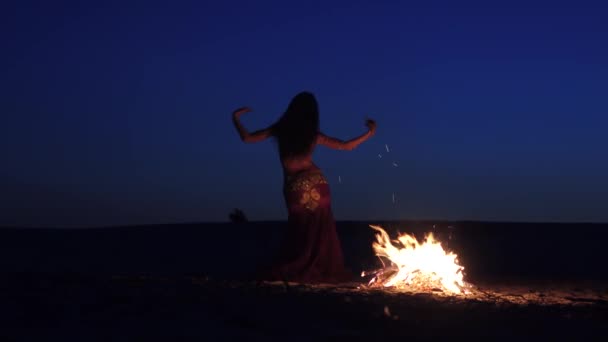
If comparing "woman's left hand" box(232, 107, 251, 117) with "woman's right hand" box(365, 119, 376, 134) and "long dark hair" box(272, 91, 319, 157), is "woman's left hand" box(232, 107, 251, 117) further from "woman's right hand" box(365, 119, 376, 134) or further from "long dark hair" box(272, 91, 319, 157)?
"woman's right hand" box(365, 119, 376, 134)

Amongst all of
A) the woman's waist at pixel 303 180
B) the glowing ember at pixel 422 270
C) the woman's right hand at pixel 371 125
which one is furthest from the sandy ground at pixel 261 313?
the woman's right hand at pixel 371 125

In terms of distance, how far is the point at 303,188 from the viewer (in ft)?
27.4

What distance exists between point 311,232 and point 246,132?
140 cm

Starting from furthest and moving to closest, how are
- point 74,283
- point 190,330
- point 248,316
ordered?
1. point 74,283
2. point 248,316
3. point 190,330

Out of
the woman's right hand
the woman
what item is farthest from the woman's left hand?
Result: the woman's right hand

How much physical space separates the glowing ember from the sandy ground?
0.34 m

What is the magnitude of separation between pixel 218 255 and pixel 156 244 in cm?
266

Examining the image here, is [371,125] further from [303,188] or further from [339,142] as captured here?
[303,188]

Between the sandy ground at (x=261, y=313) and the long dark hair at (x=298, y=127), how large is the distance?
5.90 feet

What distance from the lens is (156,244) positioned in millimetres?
16062

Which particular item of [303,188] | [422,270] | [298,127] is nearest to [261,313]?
[422,270]

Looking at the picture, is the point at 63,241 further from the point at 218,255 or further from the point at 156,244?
the point at 218,255

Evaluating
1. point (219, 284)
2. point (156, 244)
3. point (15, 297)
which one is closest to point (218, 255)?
point (156, 244)

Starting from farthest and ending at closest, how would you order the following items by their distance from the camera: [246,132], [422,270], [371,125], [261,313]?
[371,125], [246,132], [422,270], [261,313]
